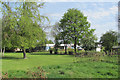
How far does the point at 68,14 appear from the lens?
37.6 meters

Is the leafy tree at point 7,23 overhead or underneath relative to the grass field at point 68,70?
overhead

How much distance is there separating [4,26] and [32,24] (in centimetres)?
423

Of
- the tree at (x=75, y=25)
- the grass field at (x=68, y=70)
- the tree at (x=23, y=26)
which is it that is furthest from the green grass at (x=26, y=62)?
the tree at (x=75, y=25)

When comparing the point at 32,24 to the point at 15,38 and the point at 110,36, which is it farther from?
the point at 110,36

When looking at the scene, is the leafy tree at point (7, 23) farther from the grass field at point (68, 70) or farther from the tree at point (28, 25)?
the grass field at point (68, 70)

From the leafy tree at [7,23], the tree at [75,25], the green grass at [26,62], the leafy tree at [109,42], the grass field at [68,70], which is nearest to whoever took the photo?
the grass field at [68,70]

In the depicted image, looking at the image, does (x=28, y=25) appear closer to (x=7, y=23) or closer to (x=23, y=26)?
(x=23, y=26)

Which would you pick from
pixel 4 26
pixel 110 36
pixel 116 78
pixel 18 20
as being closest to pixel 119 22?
pixel 116 78

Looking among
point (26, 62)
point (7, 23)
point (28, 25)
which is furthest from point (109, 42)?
point (7, 23)

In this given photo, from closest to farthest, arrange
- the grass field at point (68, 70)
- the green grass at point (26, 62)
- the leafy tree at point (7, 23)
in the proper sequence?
1. the grass field at point (68, 70)
2. the green grass at point (26, 62)
3. the leafy tree at point (7, 23)

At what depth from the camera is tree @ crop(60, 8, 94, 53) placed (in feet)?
121

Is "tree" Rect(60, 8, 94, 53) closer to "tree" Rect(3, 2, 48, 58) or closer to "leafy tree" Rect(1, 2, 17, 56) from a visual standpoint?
"tree" Rect(3, 2, 48, 58)

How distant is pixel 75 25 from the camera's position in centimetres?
3616

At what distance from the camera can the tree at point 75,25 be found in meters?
36.8
